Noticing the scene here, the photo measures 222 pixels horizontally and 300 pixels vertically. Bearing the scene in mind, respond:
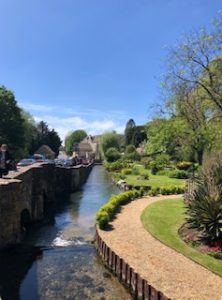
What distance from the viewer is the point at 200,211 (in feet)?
51.2

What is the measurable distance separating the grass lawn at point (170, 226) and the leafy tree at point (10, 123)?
37.5 m

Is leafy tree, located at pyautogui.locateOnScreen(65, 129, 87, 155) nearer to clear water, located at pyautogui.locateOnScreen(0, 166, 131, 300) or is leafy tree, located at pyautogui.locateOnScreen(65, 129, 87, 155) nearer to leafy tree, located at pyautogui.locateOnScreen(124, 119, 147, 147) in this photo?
leafy tree, located at pyautogui.locateOnScreen(124, 119, 147, 147)

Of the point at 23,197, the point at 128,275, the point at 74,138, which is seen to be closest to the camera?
the point at 128,275

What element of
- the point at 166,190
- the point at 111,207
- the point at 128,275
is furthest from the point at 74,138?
the point at 128,275

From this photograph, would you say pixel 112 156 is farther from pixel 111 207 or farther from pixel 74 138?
pixel 111 207

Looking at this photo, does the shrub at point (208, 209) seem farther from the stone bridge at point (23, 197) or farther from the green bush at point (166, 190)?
the green bush at point (166, 190)

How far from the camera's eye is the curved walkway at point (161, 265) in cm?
1081

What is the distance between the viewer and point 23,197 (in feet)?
65.6

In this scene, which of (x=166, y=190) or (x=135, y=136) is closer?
(x=166, y=190)

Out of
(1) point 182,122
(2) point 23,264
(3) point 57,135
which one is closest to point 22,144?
(1) point 182,122

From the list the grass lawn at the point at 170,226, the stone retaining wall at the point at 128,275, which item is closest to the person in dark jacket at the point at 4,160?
the stone retaining wall at the point at 128,275

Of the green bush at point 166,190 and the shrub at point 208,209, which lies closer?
the shrub at point 208,209

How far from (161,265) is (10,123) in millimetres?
48979

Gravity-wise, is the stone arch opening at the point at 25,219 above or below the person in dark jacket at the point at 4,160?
below
